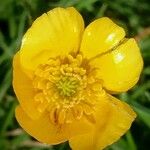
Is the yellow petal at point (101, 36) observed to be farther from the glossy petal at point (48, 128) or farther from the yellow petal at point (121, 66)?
the glossy petal at point (48, 128)

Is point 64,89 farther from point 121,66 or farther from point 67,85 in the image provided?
point 121,66

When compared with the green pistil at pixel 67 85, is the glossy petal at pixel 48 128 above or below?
below

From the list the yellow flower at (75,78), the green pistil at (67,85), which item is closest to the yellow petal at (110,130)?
the yellow flower at (75,78)

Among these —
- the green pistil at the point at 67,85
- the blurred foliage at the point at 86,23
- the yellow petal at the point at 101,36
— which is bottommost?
the blurred foliage at the point at 86,23

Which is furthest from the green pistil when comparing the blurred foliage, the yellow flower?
the blurred foliage

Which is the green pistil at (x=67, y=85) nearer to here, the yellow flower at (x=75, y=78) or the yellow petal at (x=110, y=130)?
the yellow flower at (x=75, y=78)

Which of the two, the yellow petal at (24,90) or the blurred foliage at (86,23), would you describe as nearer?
the yellow petal at (24,90)

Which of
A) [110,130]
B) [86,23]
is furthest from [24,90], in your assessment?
[86,23]

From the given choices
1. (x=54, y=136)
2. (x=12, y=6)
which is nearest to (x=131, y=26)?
(x=12, y=6)
